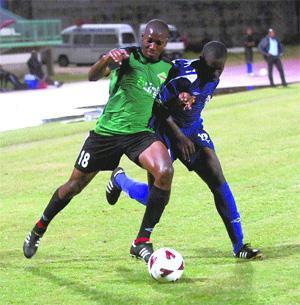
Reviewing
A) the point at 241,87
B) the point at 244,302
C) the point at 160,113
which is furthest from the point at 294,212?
the point at 241,87

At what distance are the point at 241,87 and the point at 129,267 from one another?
2707cm

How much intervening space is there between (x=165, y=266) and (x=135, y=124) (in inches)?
55.8

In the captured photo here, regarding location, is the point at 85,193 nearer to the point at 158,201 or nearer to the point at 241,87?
the point at 158,201

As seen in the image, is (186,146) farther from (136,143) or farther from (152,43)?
(152,43)

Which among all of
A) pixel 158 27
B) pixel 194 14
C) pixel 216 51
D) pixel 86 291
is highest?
pixel 158 27

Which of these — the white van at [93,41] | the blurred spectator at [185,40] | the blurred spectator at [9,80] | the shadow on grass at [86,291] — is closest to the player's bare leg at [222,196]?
the shadow on grass at [86,291]

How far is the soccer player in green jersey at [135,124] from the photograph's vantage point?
8.33m

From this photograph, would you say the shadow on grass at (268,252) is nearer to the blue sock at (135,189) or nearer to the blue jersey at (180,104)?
the blue sock at (135,189)

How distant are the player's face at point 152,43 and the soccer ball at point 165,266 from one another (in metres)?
1.77

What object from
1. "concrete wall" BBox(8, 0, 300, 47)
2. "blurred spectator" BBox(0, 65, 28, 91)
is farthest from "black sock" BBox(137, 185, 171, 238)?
"concrete wall" BBox(8, 0, 300, 47)

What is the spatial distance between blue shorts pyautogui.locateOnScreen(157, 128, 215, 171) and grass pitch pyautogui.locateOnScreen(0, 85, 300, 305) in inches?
36.3

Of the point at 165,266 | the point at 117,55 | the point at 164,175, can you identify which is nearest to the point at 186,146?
the point at 164,175

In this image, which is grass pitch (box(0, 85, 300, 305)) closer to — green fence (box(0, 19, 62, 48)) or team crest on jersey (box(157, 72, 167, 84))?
team crest on jersey (box(157, 72, 167, 84))

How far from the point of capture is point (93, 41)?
5009cm
